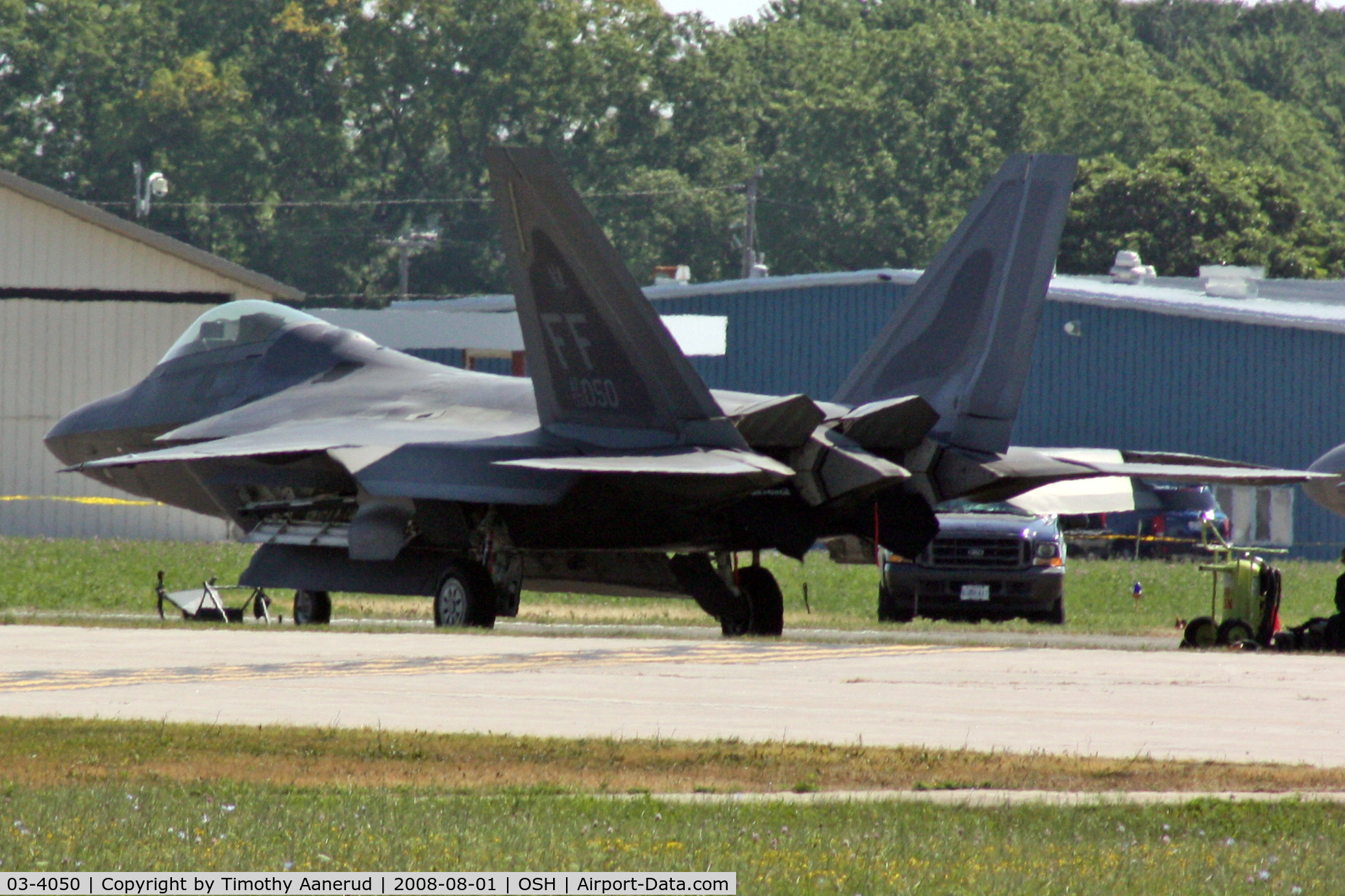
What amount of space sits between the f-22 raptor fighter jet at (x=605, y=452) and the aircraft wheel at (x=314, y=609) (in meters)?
0.02

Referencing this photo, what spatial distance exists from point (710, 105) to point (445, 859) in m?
82.1

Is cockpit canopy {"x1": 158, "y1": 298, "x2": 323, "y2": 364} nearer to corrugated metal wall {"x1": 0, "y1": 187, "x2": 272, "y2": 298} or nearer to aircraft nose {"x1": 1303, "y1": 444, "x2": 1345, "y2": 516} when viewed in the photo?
aircraft nose {"x1": 1303, "y1": 444, "x2": 1345, "y2": 516}

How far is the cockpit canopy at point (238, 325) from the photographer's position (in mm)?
21094

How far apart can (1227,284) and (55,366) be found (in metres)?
25.6

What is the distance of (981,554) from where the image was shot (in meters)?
23.0

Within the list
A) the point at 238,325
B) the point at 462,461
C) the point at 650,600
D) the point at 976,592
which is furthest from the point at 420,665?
the point at 650,600

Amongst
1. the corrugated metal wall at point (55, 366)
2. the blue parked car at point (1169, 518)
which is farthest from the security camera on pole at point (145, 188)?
the blue parked car at point (1169, 518)

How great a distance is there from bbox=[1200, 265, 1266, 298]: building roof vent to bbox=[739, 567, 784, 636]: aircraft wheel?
2782 cm

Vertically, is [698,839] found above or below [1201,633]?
above

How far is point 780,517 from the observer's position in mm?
17391

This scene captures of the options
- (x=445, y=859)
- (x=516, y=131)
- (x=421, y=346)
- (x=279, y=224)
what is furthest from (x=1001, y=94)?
(x=445, y=859)

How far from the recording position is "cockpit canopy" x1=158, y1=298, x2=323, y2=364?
21094mm

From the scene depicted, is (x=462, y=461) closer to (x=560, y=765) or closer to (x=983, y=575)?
(x=983, y=575)

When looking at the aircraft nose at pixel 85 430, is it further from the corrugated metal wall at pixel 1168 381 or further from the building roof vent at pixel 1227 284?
the building roof vent at pixel 1227 284
